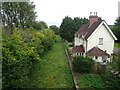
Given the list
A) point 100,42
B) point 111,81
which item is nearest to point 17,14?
point 100,42

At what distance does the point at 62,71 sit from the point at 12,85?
21.9ft

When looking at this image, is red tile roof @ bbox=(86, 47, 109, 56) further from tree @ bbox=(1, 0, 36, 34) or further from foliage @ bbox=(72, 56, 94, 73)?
tree @ bbox=(1, 0, 36, 34)

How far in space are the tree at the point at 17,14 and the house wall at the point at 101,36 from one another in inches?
551

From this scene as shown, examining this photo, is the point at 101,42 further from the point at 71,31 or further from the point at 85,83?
the point at 71,31

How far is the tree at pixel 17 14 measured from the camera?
21.2 metres

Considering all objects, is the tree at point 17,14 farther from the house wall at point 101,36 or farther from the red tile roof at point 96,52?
the red tile roof at point 96,52

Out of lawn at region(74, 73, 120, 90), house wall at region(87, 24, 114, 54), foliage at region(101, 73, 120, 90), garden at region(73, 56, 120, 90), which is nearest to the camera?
foliage at region(101, 73, 120, 90)

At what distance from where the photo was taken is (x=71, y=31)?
122 feet

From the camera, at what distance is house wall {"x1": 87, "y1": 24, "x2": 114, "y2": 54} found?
16747mm

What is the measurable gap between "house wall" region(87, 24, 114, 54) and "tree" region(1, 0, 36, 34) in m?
14.0

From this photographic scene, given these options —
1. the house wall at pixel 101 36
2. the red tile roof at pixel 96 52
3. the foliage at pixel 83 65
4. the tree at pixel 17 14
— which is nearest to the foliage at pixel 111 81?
the foliage at pixel 83 65

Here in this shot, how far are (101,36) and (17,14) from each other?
18.1 meters

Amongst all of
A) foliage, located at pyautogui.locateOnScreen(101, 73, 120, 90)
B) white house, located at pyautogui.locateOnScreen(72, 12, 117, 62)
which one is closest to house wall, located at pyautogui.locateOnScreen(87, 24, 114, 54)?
white house, located at pyautogui.locateOnScreen(72, 12, 117, 62)

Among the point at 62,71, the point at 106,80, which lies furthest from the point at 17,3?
the point at 106,80
